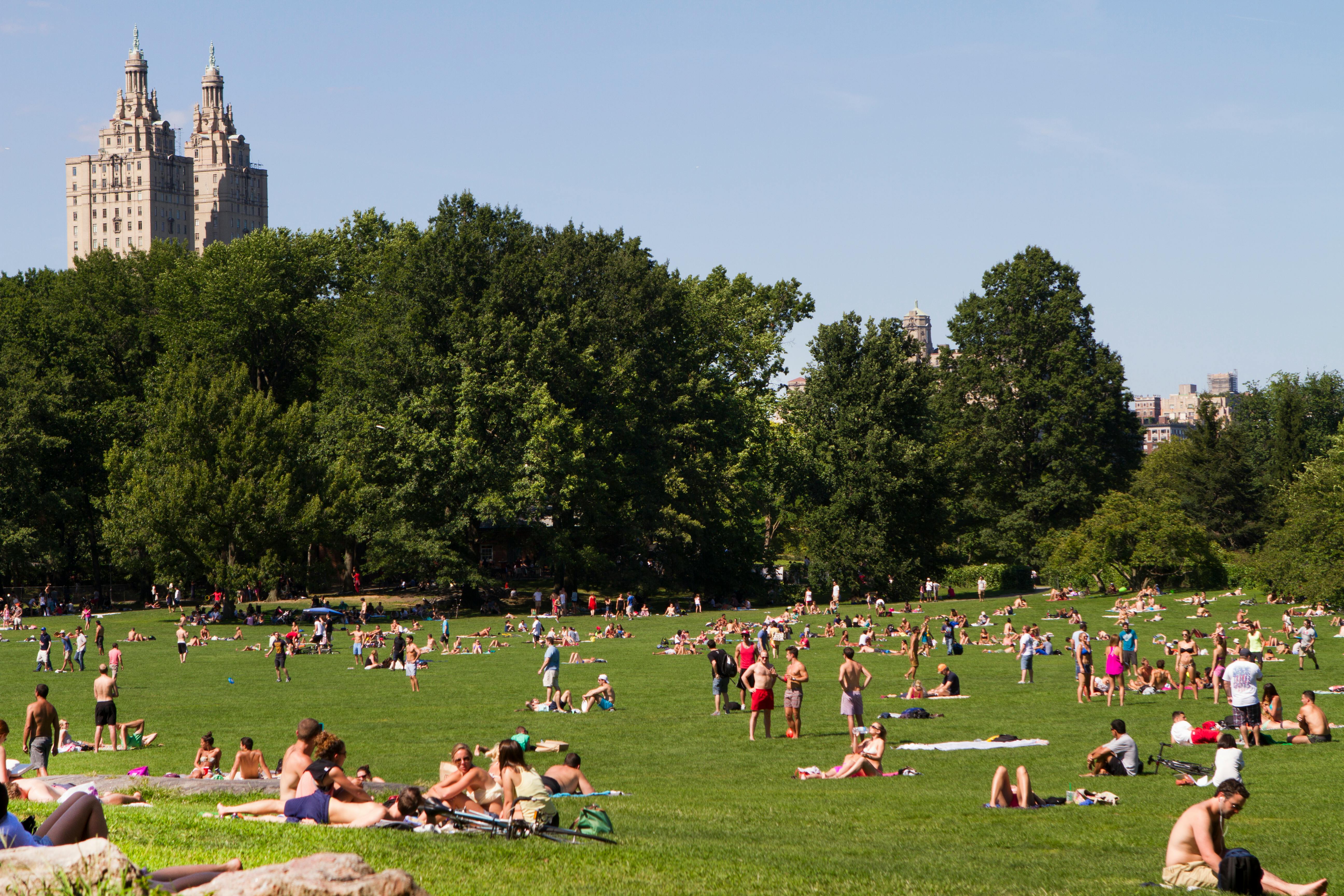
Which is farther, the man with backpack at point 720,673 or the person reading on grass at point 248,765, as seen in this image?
the man with backpack at point 720,673

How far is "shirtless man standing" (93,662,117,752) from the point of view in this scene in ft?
70.4

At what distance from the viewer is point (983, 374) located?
238 feet

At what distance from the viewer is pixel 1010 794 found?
15.1m

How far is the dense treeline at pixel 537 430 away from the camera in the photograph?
184 ft

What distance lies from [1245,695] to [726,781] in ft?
29.4

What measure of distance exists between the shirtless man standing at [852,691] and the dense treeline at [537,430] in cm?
Answer: 3401

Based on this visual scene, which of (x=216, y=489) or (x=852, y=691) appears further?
(x=216, y=489)

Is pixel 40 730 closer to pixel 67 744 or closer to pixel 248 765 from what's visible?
pixel 248 765

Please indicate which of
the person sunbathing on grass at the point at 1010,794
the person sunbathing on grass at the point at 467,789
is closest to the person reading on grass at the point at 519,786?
the person sunbathing on grass at the point at 467,789

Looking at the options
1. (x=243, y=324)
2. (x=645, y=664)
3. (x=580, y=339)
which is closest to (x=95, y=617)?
(x=243, y=324)

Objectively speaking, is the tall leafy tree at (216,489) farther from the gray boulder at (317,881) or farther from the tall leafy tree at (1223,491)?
the gray boulder at (317,881)

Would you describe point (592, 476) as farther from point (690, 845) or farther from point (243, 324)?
point (690, 845)

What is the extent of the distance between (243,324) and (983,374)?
1535 inches

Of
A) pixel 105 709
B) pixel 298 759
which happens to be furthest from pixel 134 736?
pixel 298 759
